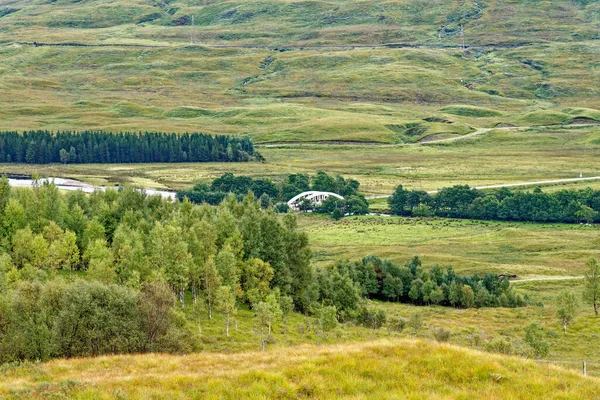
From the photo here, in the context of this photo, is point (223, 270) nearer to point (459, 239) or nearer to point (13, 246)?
point (13, 246)

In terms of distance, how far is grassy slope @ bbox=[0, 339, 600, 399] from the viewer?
27.6 meters

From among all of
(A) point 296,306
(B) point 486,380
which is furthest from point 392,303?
(B) point 486,380

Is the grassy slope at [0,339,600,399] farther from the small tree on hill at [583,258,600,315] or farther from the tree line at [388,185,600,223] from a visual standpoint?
the tree line at [388,185,600,223]

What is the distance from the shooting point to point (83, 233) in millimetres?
91312

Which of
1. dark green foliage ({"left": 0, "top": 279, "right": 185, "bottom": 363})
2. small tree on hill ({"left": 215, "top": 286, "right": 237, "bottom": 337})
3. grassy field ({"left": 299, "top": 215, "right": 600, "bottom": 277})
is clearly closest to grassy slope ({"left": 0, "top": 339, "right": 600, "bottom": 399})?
dark green foliage ({"left": 0, "top": 279, "right": 185, "bottom": 363})

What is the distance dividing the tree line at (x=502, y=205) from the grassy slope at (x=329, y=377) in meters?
158

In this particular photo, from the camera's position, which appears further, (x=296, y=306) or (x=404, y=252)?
(x=404, y=252)

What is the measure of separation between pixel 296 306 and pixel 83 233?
30.2 meters

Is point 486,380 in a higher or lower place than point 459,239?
higher

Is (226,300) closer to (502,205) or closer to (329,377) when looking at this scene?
(329,377)

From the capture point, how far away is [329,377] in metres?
29.2

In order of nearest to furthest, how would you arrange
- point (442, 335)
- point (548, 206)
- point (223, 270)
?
point (442, 335) → point (223, 270) → point (548, 206)

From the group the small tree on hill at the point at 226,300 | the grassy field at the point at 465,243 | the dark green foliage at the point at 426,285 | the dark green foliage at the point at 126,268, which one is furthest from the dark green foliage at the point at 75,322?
the grassy field at the point at 465,243

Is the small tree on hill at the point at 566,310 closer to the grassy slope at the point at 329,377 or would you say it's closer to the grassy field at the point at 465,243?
the grassy field at the point at 465,243
